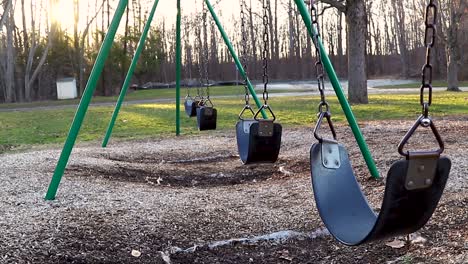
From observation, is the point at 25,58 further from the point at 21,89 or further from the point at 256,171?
the point at 256,171

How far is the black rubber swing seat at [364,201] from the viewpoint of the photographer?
71.9 inches

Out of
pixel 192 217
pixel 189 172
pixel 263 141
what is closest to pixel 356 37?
pixel 189 172

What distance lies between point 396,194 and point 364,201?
68 cm

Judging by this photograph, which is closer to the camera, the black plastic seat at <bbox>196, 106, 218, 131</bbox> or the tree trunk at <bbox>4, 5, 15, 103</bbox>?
the black plastic seat at <bbox>196, 106, 218, 131</bbox>

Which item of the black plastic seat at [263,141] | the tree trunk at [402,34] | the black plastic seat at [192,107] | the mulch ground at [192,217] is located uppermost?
the tree trunk at [402,34]

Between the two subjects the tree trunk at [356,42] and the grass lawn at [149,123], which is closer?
the grass lawn at [149,123]

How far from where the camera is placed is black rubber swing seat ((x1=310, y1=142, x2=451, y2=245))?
5.99 feet

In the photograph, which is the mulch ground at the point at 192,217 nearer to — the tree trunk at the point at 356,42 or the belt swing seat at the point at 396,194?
the belt swing seat at the point at 396,194

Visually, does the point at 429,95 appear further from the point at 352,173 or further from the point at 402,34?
the point at 402,34

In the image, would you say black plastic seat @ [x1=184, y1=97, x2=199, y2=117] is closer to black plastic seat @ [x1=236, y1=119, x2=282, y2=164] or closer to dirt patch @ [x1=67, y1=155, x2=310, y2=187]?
dirt patch @ [x1=67, y1=155, x2=310, y2=187]

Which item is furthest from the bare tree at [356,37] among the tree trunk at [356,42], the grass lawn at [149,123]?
the grass lawn at [149,123]

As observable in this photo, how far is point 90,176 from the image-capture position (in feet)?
16.0

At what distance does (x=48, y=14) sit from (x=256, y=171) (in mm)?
28650

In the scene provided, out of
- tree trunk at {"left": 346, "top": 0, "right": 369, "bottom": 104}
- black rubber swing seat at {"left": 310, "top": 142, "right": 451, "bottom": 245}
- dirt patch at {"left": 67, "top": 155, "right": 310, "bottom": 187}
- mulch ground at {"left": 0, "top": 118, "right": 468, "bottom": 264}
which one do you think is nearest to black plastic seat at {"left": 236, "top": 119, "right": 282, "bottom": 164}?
mulch ground at {"left": 0, "top": 118, "right": 468, "bottom": 264}
